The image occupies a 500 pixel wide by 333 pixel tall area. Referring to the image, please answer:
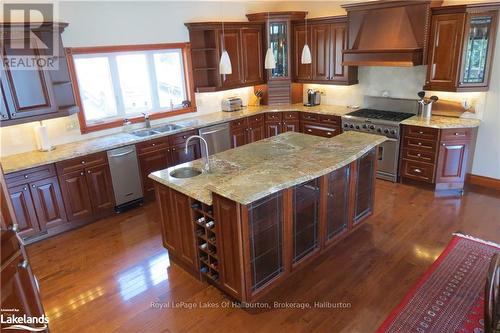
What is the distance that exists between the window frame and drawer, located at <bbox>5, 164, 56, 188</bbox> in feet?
2.97

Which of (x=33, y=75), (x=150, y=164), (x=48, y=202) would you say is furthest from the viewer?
(x=150, y=164)

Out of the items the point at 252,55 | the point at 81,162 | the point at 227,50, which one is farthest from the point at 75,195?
the point at 252,55

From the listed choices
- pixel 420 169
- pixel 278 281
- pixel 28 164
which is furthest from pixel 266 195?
pixel 420 169

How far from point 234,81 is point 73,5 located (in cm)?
272

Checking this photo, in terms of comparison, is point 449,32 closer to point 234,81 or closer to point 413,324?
point 234,81

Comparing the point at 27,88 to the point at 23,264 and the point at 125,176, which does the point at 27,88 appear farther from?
the point at 23,264

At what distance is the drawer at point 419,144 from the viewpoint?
487 cm

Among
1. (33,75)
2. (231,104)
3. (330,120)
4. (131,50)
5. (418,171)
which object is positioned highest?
(131,50)

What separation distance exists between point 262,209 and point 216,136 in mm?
3073

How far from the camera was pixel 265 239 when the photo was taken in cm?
295

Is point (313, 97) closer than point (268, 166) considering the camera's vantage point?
No

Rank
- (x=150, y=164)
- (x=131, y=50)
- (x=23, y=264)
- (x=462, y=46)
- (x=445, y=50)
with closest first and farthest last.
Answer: (x=23, y=264) → (x=462, y=46) → (x=445, y=50) → (x=150, y=164) → (x=131, y=50)

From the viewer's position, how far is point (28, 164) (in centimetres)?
394
